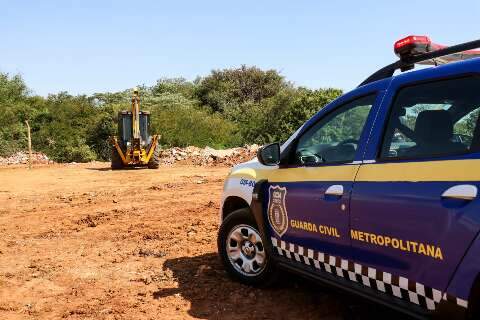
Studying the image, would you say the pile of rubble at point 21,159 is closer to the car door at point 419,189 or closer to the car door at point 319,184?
the car door at point 319,184

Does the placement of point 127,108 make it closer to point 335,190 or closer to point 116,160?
point 116,160

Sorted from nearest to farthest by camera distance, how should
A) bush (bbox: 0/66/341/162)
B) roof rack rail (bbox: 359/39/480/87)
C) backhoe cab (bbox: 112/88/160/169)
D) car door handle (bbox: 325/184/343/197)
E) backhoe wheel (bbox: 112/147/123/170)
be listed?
1. roof rack rail (bbox: 359/39/480/87)
2. car door handle (bbox: 325/184/343/197)
3. backhoe cab (bbox: 112/88/160/169)
4. backhoe wheel (bbox: 112/147/123/170)
5. bush (bbox: 0/66/341/162)

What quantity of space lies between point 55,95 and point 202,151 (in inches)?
994

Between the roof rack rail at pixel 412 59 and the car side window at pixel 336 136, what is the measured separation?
263 mm

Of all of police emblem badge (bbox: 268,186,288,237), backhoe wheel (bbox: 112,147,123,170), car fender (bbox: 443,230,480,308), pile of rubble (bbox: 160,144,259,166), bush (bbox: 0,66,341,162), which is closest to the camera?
car fender (bbox: 443,230,480,308)

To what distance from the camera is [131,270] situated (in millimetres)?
5668

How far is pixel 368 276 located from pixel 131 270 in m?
3.23

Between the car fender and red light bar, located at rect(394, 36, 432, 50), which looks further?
red light bar, located at rect(394, 36, 432, 50)

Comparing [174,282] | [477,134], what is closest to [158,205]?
[174,282]

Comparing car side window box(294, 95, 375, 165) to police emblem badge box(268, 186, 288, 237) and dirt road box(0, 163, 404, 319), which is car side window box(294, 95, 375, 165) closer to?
police emblem badge box(268, 186, 288, 237)

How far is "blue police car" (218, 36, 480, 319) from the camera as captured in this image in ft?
8.52

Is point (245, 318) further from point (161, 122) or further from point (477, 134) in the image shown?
point (161, 122)

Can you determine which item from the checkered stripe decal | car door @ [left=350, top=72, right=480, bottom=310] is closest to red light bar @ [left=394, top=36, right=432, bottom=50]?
car door @ [left=350, top=72, right=480, bottom=310]

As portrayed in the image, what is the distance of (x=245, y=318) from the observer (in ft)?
13.5
